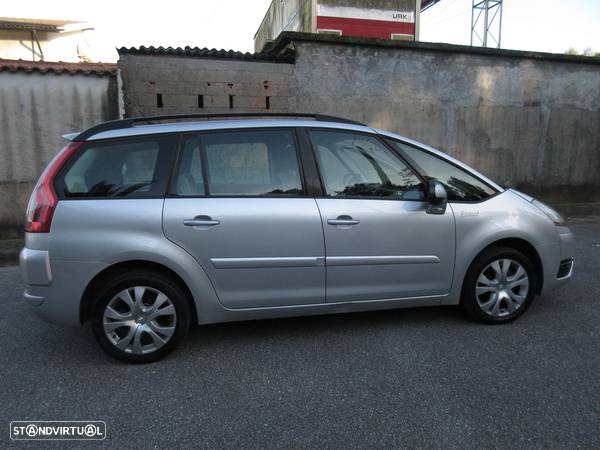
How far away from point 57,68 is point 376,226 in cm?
619

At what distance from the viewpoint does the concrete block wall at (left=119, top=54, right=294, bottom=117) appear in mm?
7281

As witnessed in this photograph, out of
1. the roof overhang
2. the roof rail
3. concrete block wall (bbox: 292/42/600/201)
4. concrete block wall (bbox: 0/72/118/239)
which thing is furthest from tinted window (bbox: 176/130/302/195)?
the roof overhang

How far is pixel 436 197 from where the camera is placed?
331 cm

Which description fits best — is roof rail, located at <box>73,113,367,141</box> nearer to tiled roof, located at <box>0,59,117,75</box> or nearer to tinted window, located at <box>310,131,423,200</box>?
tinted window, located at <box>310,131,423,200</box>

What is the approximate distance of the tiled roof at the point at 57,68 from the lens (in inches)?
272

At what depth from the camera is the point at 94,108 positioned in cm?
723

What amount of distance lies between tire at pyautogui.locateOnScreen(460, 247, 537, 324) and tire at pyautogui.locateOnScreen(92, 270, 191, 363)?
2175 mm

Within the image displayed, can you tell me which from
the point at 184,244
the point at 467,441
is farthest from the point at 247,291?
the point at 467,441

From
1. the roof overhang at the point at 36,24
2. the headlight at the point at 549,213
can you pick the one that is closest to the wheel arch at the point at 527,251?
the headlight at the point at 549,213

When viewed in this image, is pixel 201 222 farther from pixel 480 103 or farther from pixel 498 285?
pixel 480 103

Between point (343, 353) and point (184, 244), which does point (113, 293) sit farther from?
point (343, 353)

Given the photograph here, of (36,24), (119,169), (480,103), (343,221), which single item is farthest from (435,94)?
(36,24)

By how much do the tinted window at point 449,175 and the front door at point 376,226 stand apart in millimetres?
117

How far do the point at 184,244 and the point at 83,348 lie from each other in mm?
1187
